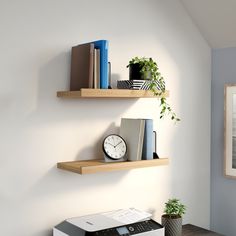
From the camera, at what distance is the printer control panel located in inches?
78.5

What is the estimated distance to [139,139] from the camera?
224 centimetres

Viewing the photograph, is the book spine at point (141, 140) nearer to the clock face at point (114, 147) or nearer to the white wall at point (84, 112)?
the clock face at point (114, 147)

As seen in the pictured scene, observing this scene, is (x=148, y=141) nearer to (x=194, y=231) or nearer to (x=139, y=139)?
(x=139, y=139)

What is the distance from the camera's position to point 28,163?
2.08 metres

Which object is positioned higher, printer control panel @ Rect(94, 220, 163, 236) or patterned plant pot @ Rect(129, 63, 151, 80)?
patterned plant pot @ Rect(129, 63, 151, 80)

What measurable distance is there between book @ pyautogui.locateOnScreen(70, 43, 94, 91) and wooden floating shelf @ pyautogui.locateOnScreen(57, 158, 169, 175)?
40cm

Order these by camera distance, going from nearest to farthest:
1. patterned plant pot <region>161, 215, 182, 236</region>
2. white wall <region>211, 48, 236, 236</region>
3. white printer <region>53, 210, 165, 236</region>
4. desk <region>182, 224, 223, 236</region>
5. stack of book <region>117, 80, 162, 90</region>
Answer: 1. white printer <region>53, 210, 165, 236</region>
2. stack of book <region>117, 80, 162, 90</region>
3. patterned plant pot <region>161, 215, 182, 236</region>
4. desk <region>182, 224, 223, 236</region>
5. white wall <region>211, 48, 236, 236</region>

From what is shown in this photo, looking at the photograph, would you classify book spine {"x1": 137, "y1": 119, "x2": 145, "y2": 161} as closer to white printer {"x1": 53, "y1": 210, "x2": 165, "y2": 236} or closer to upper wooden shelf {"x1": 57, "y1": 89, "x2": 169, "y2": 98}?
upper wooden shelf {"x1": 57, "y1": 89, "x2": 169, "y2": 98}

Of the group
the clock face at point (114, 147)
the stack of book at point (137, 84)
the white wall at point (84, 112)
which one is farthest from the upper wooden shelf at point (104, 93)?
the clock face at point (114, 147)

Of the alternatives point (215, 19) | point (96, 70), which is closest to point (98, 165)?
point (96, 70)

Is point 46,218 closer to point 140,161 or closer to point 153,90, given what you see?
point 140,161

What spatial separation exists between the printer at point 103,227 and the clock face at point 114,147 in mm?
343

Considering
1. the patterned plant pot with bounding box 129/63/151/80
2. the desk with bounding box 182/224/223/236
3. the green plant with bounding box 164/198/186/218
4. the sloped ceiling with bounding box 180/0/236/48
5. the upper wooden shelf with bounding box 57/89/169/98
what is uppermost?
the sloped ceiling with bounding box 180/0/236/48

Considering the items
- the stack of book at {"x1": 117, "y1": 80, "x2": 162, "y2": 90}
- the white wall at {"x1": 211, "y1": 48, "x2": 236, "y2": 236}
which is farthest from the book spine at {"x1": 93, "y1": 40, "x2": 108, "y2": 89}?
the white wall at {"x1": 211, "y1": 48, "x2": 236, "y2": 236}
